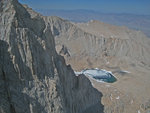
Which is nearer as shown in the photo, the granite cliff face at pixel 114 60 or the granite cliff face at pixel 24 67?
the granite cliff face at pixel 24 67

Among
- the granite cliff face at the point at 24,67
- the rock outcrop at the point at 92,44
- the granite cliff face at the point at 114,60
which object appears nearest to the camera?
the granite cliff face at the point at 24,67

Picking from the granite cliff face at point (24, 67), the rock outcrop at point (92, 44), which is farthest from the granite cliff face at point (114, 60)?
the granite cliff face at point (24, 67)

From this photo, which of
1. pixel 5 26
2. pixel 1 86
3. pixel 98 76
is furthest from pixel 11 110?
pixel 98 76

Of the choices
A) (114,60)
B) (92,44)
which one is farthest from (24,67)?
(92,44)

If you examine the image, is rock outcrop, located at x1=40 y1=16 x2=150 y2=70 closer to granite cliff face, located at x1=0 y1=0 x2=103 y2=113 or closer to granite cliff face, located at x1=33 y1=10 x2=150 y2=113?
granite cliff face, located at x1=33 y1=10 x2=150 y2=113

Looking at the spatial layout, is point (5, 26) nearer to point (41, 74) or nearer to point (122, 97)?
point (41, 74)

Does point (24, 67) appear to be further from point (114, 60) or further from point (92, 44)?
point (92, 44)

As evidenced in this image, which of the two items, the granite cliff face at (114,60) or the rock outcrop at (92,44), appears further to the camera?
the rock outcrop at (92,44)

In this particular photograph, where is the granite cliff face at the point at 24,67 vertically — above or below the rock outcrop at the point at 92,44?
above

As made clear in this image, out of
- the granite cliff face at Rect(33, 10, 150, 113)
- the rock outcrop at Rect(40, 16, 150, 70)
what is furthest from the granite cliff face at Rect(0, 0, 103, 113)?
the rock outcrop at Rect(40, 16, 150, 70)

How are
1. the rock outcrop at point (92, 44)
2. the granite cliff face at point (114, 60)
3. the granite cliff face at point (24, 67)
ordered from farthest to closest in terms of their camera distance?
the rock outcrop at point (92, 44) → the granite cliff face at point (114, 60) → the granite cliff face at point (24, 67)

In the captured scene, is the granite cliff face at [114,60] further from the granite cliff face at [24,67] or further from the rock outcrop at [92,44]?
the granite cliff face at [24,67]
